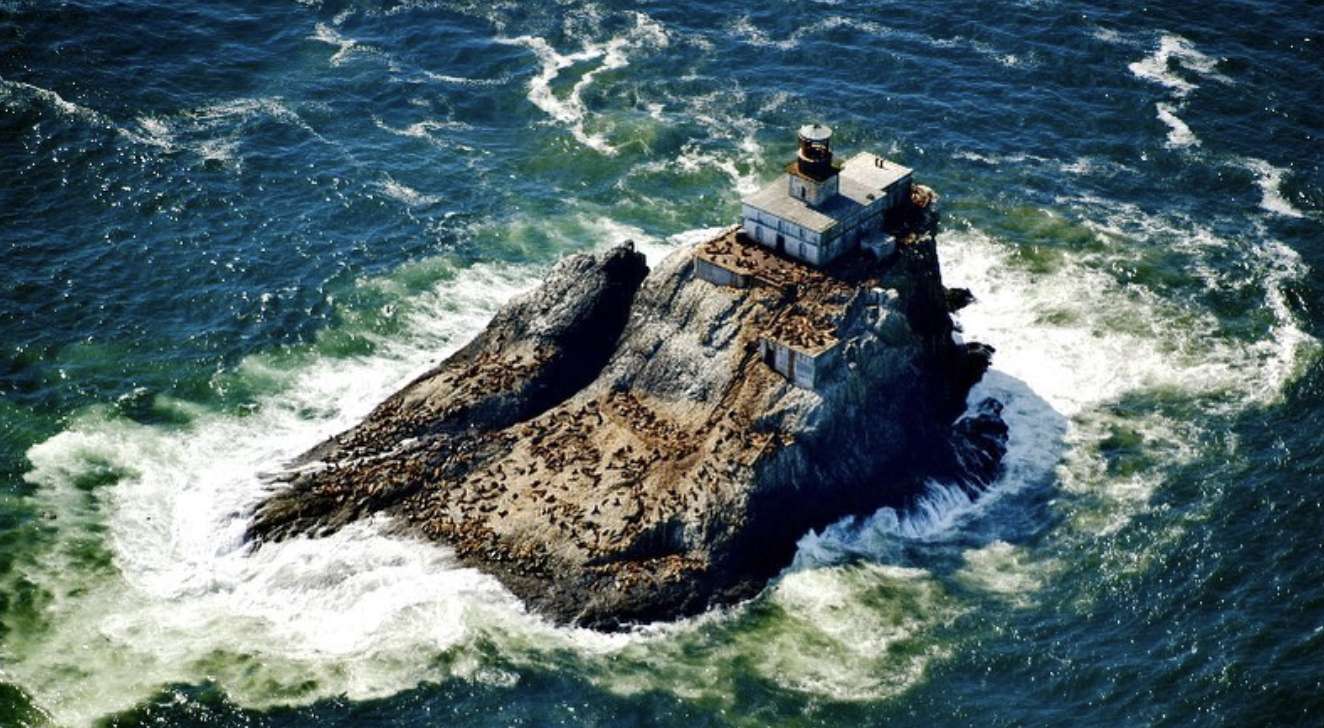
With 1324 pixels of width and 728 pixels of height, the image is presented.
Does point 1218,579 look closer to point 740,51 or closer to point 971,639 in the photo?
point 971,639

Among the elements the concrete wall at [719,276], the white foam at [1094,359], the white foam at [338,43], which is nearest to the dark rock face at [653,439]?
the concrete wall at [719,276]

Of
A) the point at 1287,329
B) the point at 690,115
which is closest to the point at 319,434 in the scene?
the point at 690,115

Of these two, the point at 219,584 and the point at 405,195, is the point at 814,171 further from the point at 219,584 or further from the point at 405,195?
the point at 219,584

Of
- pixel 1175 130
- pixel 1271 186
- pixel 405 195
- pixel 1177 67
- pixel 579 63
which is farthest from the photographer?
pixel 579 63

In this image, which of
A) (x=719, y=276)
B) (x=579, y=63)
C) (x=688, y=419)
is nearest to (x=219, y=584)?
(x=688, y=419)

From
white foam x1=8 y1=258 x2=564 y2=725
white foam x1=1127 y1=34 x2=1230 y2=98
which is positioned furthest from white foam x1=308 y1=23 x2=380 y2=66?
white foam x1=1127 y1=34 x2=1230 y2=98

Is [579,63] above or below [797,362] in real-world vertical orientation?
above

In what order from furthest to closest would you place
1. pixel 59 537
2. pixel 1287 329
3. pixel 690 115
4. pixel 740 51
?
pixel 740 51
pixel 690 115
pixel 1287 329
pixel 59 537

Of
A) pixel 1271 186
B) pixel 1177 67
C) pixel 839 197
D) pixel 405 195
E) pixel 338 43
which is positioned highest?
pixel 1177 67
